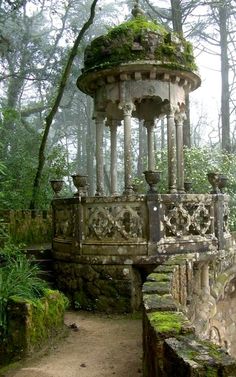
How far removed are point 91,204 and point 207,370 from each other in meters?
6.09

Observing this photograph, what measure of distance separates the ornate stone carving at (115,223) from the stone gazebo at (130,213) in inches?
0.7

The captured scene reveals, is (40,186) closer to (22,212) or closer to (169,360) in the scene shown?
(22,212)

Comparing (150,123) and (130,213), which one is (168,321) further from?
(150,123)

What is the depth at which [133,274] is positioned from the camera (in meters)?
7.93

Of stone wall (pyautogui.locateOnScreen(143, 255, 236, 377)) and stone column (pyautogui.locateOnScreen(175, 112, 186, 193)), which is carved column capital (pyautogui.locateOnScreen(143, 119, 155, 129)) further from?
stone wall (pyautogui.locateOnScreen(143, 255, 236, 377))

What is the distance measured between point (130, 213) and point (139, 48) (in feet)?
10.4

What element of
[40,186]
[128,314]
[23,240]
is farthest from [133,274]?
[40,186]

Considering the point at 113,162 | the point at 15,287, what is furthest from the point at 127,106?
the point at 15,287

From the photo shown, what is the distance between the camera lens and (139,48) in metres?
8.70

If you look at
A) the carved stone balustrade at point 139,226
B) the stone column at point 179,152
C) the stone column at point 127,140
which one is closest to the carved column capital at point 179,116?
the stone column at point 179,152

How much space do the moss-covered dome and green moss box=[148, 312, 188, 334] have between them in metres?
6.04

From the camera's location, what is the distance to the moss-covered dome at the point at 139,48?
8.73 m

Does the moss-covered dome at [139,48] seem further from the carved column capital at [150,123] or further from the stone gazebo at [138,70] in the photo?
the carved column capital at [150,123]

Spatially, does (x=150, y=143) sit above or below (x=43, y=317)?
above
